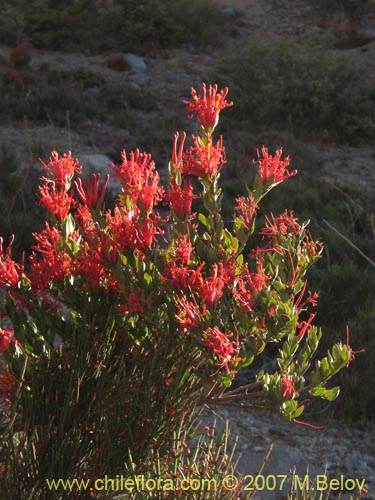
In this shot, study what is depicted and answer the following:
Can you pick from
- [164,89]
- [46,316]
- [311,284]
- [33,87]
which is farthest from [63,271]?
[164,89]

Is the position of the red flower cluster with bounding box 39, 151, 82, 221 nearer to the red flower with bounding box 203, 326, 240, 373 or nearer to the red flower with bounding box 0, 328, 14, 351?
the red flower with bounding box 0, 328, 14, 351

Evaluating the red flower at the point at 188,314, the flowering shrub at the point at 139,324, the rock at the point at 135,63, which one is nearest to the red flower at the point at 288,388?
the flowering shrub at the point at 139,324

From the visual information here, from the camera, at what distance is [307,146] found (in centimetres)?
959

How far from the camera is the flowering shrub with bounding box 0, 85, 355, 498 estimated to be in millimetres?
1721

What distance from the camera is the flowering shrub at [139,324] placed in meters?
1.72

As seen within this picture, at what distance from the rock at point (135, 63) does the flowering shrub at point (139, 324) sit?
11827mm

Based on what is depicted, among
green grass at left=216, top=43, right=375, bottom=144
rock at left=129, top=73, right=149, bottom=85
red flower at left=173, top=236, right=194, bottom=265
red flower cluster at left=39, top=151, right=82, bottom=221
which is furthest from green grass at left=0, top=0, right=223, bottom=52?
red flower at left=173, top=236, right=194, bottom=265

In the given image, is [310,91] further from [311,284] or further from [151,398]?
[151,398]

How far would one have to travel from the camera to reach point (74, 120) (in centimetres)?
996

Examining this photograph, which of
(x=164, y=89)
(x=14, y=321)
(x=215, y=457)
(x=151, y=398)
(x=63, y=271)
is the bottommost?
(x=164, y=89)

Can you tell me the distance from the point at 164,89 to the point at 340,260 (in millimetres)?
7648

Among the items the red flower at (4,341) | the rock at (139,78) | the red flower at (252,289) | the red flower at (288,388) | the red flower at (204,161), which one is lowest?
the rock at (139,78)

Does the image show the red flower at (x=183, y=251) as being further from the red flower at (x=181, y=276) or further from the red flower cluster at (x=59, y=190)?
the red flower cluster at (x=59, y=190)

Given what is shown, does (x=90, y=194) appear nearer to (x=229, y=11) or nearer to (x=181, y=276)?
(x=181, y=276)
